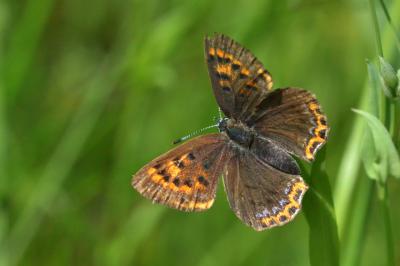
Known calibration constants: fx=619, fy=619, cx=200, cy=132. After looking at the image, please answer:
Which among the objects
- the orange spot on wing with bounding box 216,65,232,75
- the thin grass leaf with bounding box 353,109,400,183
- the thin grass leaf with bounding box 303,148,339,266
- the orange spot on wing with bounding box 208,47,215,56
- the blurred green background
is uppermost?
the thin grass leaf with bounding box 353,109,400,183

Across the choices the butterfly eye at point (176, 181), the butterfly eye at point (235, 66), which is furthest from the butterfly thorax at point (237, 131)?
the butterfly eye at point (176, 181)

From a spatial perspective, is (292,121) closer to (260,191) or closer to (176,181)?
(260,191)

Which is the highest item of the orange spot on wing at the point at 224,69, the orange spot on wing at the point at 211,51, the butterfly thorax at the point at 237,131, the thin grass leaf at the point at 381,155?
the thin grass leaf at the point at 381,155

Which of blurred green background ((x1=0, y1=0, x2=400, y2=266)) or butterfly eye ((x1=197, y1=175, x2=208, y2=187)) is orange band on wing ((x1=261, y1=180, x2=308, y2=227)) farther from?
blurred green background ((x1=0, y1=0, x2=400, y2=266))

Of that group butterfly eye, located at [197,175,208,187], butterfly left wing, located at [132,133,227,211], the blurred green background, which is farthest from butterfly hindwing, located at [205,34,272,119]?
the blurred green background

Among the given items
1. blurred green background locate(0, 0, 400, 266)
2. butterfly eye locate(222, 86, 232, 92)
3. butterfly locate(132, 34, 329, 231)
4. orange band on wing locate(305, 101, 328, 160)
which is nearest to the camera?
orange band on wing locate(305, 101, 328, 160)

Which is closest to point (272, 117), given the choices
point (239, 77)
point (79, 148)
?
point (239, 77)

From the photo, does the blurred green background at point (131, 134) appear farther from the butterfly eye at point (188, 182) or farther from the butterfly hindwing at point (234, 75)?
the butterfly eye at point (188, 182)
